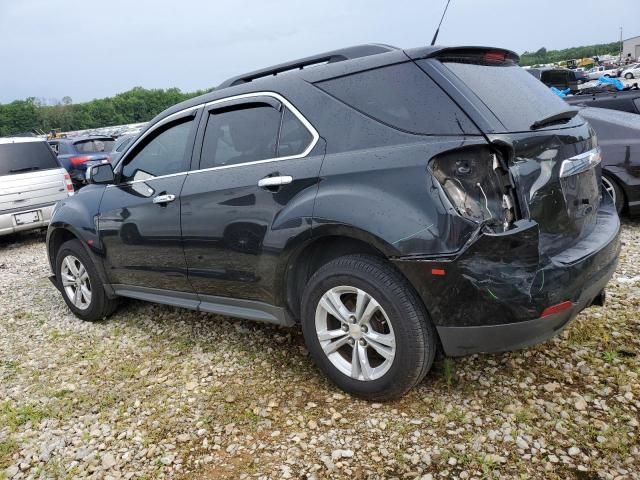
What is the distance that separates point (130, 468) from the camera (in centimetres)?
254

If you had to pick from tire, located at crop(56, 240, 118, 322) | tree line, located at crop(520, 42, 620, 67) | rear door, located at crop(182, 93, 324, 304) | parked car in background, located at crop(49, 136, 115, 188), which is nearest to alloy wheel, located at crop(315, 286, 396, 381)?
rear door, located at crop(182, 93, 324, 304)

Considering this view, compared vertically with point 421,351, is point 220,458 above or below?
below

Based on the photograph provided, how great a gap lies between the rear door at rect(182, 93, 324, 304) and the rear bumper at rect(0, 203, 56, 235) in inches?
218

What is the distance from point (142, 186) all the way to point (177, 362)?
1.30m

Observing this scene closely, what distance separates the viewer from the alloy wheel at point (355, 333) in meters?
2.64

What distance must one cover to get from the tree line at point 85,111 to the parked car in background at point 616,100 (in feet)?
234

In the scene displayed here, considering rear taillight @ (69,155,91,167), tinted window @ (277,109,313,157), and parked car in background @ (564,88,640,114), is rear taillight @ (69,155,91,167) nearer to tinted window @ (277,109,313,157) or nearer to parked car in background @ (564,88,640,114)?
parked car in background @ (564,88,640,114)

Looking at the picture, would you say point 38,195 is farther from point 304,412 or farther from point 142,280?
point 304,412

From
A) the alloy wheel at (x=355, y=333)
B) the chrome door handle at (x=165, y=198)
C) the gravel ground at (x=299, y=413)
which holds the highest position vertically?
the chrome door handle at (x=165, y=198)

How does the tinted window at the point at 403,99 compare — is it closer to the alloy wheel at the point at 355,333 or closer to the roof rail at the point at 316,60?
the roof rail at the point at 316,60

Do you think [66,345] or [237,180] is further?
[66,345]

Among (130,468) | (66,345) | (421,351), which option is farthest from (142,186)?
(421,351)

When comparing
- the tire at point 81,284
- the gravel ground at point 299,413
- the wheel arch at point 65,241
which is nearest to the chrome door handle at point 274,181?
the gravel ground at point 299,413

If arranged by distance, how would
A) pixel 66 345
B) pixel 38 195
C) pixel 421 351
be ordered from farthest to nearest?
1. pixel 38 195
2. pixel 66 345
3. pixel 421 351
